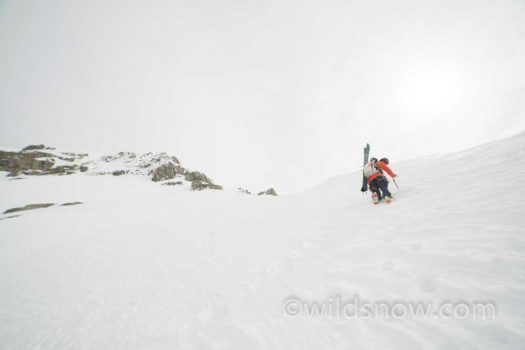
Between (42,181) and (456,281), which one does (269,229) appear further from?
(42,181)

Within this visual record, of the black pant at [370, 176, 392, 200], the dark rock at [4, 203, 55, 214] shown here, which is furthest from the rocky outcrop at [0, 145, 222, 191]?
the black pant at [370, 176, 392, 200]

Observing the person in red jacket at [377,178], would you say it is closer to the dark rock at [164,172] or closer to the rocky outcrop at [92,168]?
the rocky outcrop at [92,168]

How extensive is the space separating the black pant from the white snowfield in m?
0.49

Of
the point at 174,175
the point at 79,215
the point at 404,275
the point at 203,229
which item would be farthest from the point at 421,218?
the point at 174,175

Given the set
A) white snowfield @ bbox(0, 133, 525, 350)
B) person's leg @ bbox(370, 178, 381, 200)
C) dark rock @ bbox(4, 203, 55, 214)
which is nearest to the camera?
white snowfield @ bbox(0, 133, 525, 350)

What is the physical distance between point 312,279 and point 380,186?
5.96 m

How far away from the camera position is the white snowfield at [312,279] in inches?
97.7

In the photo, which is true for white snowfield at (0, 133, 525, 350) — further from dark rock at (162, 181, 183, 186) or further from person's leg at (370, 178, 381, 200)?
dark rock at (162, 181, 183, 186)

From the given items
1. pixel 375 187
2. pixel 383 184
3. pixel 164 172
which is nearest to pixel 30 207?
pixel 164 172

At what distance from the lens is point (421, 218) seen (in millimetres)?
5148

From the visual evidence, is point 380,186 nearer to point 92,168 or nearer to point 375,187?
point 375,187

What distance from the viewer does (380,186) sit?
26.4 ft

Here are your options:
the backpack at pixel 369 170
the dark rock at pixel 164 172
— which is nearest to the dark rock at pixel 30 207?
the dark rock at pixel 164 172

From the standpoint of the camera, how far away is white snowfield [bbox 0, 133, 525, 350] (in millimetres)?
2480
